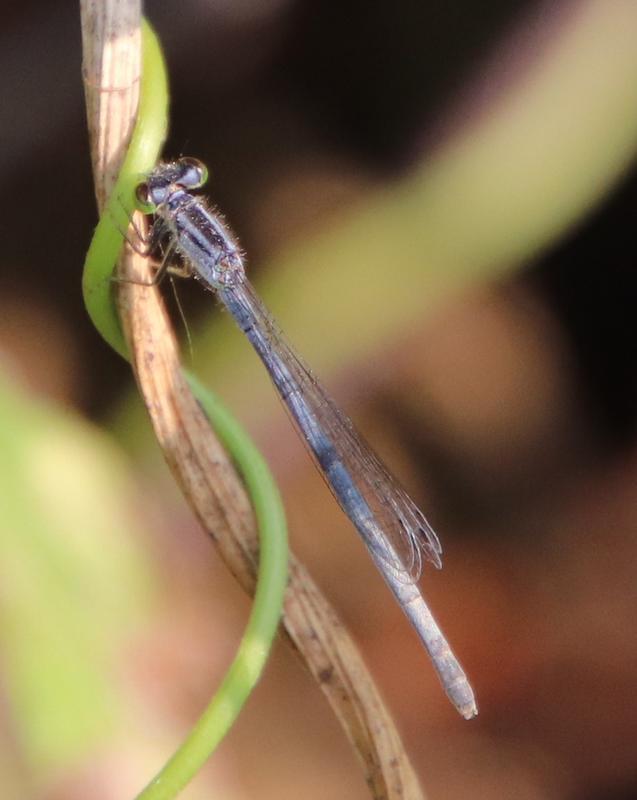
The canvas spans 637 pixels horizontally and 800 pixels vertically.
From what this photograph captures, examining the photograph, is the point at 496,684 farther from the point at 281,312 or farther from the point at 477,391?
the point at 281,312

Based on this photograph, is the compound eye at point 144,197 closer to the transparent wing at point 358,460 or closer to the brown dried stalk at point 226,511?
the brown dried stalk at point 226,511

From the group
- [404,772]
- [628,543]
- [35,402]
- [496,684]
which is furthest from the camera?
[628,543]

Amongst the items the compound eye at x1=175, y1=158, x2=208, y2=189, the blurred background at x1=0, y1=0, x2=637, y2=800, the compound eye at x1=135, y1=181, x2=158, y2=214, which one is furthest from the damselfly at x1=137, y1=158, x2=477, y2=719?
the compound eye at x1=135, y1=181, x2=158, y2=214

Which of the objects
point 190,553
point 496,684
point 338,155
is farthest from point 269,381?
point 496,684

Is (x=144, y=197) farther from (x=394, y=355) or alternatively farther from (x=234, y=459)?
(x=394, y=355)

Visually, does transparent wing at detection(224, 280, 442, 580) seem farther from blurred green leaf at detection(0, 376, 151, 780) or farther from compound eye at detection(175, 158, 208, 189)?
blurred green leaf at detection(0, 376, 151, 780)

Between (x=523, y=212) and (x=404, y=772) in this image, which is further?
(x=523, y=212)
